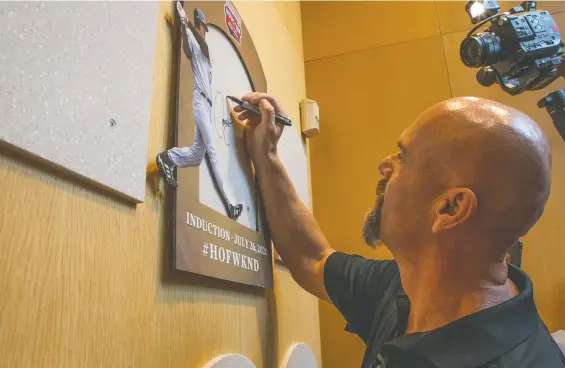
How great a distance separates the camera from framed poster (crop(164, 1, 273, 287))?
73 cm

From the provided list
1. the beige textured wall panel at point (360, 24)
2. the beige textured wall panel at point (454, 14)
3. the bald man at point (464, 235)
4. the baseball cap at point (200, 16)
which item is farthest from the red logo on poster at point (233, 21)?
the beige textured wall panel at point (454, 14)

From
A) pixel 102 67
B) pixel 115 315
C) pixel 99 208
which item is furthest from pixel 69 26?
pixel 115 315

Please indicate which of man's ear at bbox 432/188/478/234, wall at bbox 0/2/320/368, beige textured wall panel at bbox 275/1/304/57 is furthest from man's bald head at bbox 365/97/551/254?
beige textured wall panel at bbox 275/1/304/57

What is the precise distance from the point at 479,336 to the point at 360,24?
154cm

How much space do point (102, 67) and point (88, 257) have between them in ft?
0.77

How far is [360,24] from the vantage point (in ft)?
6.30

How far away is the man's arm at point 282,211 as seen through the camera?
104 cm

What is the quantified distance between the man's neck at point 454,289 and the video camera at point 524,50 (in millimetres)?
649

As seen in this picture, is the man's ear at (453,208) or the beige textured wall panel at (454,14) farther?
the beige textured wall panel at (454,14)

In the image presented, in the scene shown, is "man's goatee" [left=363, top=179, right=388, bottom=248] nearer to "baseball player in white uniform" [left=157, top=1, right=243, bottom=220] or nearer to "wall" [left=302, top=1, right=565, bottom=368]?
"baseball player in white uniform" [left=157, top=1, right=243, bottom=220]

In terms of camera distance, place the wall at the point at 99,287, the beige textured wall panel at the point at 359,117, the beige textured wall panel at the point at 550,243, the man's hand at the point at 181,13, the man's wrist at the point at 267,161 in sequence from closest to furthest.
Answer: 1. the wall at the point at 99,287
2. the man's hand at the point at 181,13
3. the man's wrist at the point at 267,161
4. the beige textured wall panel at the point at 550,243
5. the beige textured wall panel at the point at 359,117

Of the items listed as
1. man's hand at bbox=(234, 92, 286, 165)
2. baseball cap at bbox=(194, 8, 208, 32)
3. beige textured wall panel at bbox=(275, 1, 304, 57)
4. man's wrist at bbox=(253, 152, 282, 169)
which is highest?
beige textured wall panel at bbox=(275, 1, 304, 57)

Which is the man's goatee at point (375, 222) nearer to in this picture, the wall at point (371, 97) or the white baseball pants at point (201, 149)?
the white baseball pants at point (201, 149)

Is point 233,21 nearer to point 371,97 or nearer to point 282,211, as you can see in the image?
point 282,211
